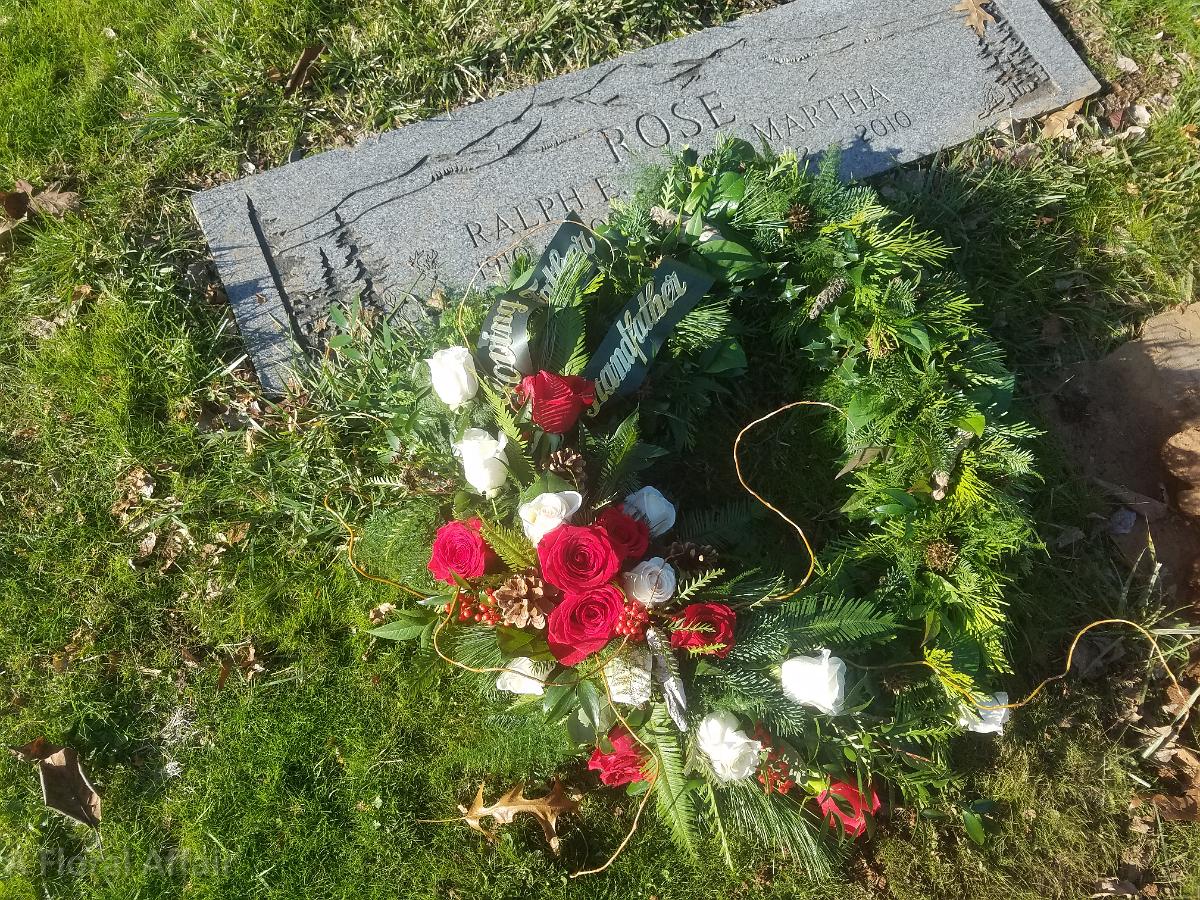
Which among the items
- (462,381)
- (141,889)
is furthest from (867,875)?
(141,889)

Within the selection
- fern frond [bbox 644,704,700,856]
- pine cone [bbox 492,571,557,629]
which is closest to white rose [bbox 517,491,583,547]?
pine cone [bbox 492,571,557,629]

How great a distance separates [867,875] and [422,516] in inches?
76.6

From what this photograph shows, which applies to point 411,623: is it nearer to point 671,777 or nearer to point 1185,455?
point 671,777

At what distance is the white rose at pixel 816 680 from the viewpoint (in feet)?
6.78

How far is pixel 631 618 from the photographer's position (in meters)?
2.01

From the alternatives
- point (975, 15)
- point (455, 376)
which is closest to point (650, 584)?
point (455, 376)

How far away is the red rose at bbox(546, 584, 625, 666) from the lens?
1.91 metres

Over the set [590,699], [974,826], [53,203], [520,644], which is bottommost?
[974,826]

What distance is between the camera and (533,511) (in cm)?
202

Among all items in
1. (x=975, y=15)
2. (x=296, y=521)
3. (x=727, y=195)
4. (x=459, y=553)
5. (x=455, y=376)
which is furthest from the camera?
(x=975, y=15)

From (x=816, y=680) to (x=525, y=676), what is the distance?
2.54 feet

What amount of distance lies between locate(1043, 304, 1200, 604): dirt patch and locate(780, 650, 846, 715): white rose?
5.73 feet

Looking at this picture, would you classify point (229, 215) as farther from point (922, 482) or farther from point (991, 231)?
point (991, 231)

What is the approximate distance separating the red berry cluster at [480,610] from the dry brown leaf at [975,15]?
3.23 meters
